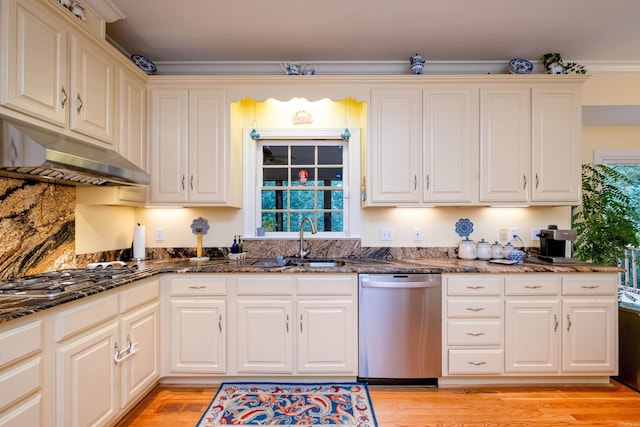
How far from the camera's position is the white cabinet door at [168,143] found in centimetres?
280

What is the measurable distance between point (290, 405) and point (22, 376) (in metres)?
1.49

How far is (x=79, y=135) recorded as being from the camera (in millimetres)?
2039

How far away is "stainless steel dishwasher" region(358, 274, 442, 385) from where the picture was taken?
95.7 inches

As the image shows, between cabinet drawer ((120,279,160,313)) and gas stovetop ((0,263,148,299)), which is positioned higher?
gas stovetop ((0,263,148,299))

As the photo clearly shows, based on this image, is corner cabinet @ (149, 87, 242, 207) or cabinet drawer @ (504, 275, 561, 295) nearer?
cabinet drawer @ (504, 275, 561, 295)

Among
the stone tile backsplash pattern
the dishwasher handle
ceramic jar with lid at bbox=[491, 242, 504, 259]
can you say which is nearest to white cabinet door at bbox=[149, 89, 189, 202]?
the stone tile backsplash pattern

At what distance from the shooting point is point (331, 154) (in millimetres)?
3258

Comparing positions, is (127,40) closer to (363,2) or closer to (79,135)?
(79,135)

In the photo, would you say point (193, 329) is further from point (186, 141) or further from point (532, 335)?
point (532, 335)

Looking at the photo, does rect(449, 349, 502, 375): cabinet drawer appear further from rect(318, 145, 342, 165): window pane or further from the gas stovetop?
the gas stovetop

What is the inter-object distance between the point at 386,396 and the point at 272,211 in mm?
1860

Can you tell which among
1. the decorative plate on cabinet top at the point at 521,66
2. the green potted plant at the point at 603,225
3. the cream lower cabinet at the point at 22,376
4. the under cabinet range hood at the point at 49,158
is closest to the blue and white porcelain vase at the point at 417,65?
the decorative plate on cabinet top at the point at 521,66

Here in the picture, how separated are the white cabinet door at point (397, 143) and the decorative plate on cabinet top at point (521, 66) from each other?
3.03ft

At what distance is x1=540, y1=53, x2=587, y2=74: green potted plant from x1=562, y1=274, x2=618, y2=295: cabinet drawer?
1774 millimetres
